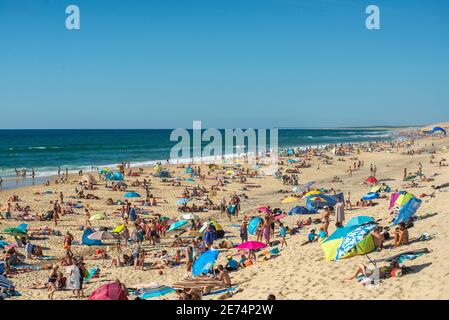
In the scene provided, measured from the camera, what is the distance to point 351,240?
391 inches

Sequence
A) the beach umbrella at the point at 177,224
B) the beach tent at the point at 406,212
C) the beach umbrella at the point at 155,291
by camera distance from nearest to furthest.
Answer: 1. the beach umbrella at the point at 155,291
2. the beach tent at the point at 406,212
3. the beach umbrella at the point at 177,224

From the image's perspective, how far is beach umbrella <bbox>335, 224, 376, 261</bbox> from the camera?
9847 mm

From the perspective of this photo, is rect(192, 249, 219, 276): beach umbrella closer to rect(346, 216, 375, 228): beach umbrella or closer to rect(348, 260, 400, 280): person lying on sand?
rect(348, 260, 400, 280): person lying on sand

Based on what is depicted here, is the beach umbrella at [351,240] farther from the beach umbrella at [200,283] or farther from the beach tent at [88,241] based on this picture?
the beach tent at [88,241]

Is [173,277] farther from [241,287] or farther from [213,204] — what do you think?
[213,204]

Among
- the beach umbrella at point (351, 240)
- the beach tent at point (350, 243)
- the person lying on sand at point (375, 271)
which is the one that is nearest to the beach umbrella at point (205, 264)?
the beach tent at point (350, 243)

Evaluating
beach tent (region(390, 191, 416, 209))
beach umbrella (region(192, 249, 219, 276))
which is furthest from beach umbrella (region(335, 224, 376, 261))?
beach tent (region(390, 191, 416, 209))

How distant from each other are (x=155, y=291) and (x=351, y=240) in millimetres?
4582

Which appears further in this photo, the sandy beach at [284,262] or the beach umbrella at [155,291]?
the beach umbrella at [155,291]

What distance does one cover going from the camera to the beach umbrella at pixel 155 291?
9961mm

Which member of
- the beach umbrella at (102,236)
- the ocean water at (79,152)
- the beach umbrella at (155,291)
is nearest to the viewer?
the beach umbrella at (155,291)

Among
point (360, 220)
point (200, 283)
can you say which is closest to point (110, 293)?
point (200, 283)

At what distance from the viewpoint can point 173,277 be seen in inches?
471
